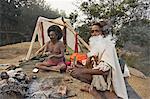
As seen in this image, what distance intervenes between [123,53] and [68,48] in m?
1.90

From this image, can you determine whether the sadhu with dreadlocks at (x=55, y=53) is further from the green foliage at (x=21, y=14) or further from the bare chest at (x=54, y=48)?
the green foliage at (x=21, y=14)

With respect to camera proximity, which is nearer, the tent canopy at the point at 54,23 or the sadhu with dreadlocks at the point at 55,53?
the sadhu with dreadlocks at the point at 55,53

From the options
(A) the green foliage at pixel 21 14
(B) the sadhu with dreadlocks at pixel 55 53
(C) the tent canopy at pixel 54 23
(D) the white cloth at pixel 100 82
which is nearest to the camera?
(D) the white cloth at pixel 100 82

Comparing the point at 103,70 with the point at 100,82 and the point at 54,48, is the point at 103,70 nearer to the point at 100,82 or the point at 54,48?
the point at 100,82

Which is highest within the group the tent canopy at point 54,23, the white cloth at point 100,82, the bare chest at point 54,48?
the tent canopy at point 54,23

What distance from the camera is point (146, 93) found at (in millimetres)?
5590

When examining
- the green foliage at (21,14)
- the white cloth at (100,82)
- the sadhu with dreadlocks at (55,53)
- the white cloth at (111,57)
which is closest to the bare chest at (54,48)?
the sadhu with dreadlocks at (55,53)

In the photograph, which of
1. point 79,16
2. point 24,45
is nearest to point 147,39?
point 79,16

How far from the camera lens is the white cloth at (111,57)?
2.97m

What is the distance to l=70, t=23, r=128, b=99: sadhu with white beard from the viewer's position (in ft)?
9.68

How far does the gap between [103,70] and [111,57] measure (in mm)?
132

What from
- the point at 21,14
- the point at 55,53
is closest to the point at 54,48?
the point at 55,53

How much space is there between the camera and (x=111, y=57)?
2.96 metres

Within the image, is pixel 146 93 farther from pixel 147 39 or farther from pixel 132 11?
pixel 132 11
